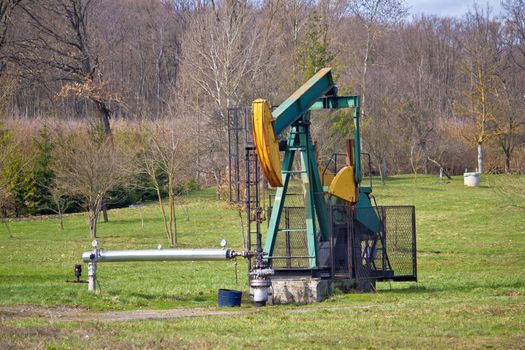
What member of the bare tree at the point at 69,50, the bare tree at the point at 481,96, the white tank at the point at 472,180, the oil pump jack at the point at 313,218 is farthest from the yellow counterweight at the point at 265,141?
the bare tree at the point at 481,96

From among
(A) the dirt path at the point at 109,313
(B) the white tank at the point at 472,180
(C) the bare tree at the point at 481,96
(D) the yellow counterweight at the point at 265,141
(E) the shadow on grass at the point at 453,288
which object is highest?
(C) the bare tree at the point at 481,96

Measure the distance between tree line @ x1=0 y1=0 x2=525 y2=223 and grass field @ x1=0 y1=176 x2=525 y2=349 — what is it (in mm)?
3353

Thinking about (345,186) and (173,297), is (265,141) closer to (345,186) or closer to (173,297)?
(345,186)

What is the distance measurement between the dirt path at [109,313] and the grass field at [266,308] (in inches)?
2.7

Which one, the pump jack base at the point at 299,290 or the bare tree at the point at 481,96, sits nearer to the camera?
the pump jack base at the point at 299,290

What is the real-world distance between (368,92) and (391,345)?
7098 cm

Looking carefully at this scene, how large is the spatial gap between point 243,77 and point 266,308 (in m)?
39.8

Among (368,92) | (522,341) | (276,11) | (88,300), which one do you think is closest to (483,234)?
(88,300)

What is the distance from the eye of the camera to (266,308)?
17.3m

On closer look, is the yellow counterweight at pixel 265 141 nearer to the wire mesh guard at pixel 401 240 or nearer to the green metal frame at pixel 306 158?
the green metal frame at pixel 306 158

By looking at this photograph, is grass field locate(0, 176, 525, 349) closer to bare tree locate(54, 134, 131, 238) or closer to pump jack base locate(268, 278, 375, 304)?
pump jack base locate(268, 278, 375, 304)

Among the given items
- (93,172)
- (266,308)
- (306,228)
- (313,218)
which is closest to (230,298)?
(266,308)

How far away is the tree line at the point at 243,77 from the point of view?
50688mm

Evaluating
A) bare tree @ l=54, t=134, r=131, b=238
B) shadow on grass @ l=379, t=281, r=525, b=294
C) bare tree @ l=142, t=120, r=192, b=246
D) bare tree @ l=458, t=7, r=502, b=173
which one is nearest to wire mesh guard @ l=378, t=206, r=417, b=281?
shadow on grass @ l=379, t=281, r=525, b=294
